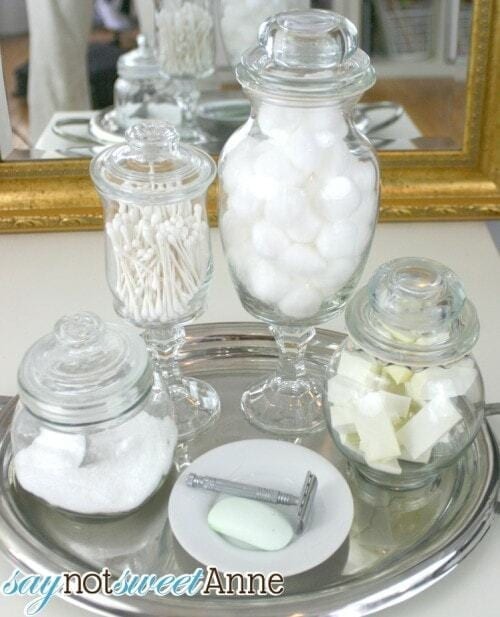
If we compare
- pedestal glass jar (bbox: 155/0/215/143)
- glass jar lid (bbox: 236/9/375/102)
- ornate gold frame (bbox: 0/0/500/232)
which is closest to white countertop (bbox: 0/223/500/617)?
A: ornate gold frame (bbox: 0/0/500/232)

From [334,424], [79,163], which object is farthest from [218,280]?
[334,424]

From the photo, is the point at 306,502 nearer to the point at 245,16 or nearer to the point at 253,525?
the point at 253,525

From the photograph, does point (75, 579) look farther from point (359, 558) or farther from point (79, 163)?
point (79, 163)

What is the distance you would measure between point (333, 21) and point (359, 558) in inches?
11.4

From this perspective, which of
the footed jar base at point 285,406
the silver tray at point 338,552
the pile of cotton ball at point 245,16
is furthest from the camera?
the pile of cotton ball at point 245,16

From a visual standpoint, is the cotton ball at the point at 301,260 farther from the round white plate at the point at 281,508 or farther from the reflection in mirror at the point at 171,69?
the reflection in mirror at the point at 171,69

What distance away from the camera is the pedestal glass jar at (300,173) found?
48 cm

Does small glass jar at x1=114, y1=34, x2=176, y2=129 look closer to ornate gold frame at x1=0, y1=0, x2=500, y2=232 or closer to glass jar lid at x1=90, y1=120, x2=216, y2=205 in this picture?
ornate gold frame at x1=0, y1=0, x2=500, y2=232

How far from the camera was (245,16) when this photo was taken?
2.41 feet

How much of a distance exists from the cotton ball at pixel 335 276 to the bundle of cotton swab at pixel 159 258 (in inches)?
2.7

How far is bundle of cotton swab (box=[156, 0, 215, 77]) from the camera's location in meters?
0.74

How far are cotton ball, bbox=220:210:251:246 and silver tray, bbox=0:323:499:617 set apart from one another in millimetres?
130

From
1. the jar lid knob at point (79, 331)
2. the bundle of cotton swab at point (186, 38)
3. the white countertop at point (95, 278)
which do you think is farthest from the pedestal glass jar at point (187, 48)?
the jar lid knob at point (79, 331)

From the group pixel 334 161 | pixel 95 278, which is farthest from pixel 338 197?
pixel 95 278
